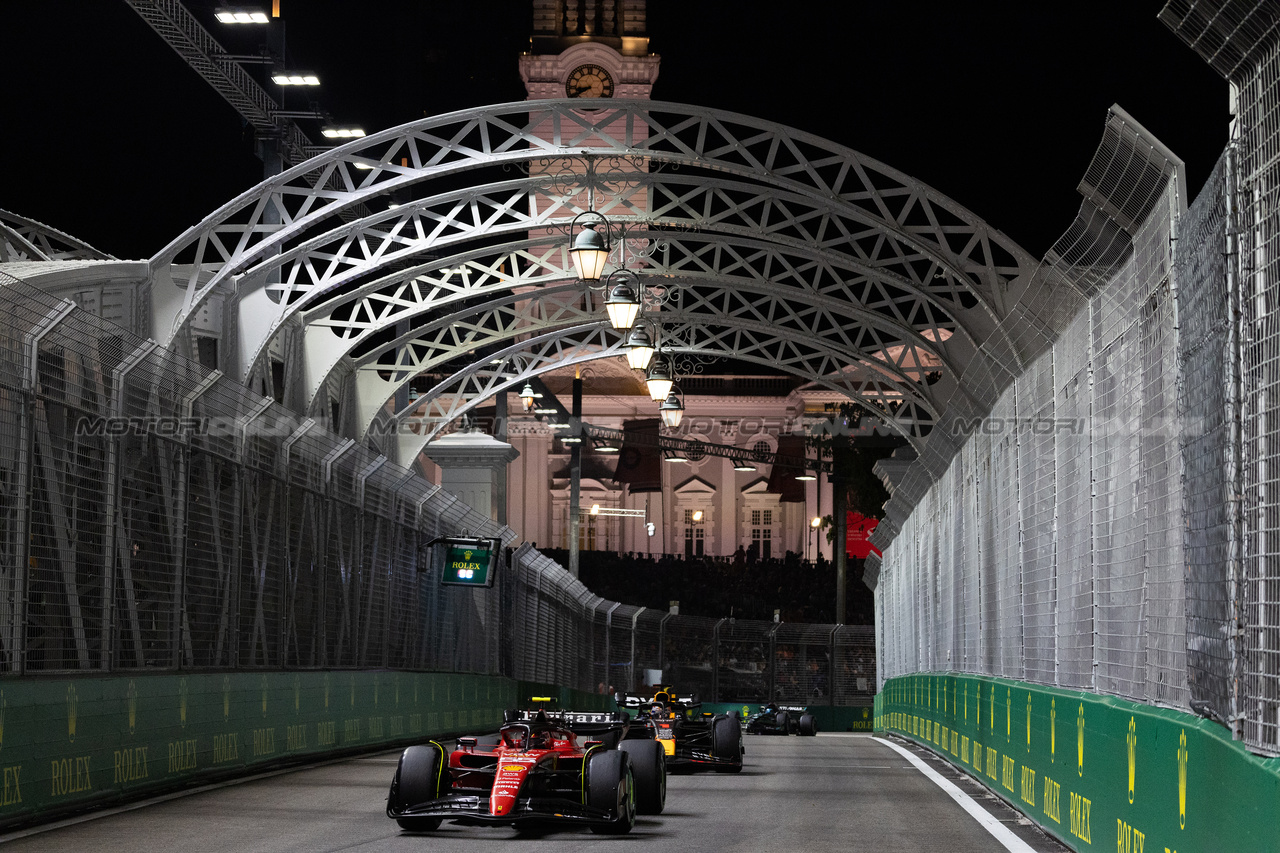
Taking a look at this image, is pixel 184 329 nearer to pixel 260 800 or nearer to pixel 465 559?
pixel 465 559

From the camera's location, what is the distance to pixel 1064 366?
9773mm

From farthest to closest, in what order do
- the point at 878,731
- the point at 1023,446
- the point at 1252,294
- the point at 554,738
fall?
the point at 878,731
the point at 1023,446
the point at 554,738
the point at 1252,294

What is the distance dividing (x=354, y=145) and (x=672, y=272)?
9.91 metres

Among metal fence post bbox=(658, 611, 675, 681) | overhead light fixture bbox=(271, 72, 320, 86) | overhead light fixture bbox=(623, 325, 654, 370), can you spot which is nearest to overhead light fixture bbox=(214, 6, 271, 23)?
overhead light fixture bbox=(271, 72, 320, 86)

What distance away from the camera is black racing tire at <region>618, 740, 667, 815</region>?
1124 cm

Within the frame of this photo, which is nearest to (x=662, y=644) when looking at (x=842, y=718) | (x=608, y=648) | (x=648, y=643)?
(x=648, y=643)

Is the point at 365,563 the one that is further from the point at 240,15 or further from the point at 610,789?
the point at 610,789

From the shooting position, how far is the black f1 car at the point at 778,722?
3070 centimetres

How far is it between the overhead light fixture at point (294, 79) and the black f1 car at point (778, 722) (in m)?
13.9

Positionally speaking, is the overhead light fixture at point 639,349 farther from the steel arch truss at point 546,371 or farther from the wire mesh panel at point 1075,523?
the steel arch truss at point 546,371

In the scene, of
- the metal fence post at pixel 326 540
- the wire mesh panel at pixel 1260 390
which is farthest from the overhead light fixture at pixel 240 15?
the wire mesh panel at pixel 1260 390

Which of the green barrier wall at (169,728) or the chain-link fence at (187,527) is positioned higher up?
the chain-link fence at (187,527)

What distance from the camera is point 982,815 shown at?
454 inches

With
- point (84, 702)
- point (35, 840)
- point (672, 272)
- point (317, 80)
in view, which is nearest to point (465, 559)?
point (317, 80)
